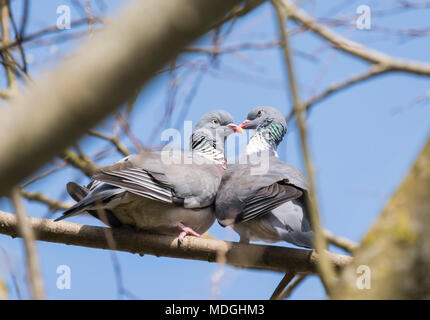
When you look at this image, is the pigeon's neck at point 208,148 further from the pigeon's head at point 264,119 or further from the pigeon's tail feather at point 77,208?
the pigeon's tail feather at point 77,208

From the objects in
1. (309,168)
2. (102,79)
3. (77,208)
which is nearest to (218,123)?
(77,208)

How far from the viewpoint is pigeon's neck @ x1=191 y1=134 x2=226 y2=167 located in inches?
185

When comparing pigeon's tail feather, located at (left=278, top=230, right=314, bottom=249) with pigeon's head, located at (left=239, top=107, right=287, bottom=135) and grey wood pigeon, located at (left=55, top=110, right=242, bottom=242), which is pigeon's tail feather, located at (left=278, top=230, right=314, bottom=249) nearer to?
grey wood pigeon, located at (left=55, top=110, right=242, bottom=242)

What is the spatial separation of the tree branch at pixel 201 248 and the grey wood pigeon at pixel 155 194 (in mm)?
104

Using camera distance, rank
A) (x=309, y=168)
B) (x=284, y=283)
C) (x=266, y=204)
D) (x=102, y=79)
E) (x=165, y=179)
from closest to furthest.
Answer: (x=102, y=79), (x=309, y=168), (x=284, y=283), (x=266, y=204), (x=165, y=179)

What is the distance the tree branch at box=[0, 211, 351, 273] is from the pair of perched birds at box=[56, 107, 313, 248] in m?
0.10

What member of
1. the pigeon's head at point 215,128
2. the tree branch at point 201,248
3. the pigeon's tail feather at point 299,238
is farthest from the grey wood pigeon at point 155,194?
the pigeon's tail feather at point 299,238

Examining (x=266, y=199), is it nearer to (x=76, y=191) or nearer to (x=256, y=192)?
(x=256, y=192)

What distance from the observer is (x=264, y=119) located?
16.9 ft

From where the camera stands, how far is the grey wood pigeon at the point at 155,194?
3645 mm

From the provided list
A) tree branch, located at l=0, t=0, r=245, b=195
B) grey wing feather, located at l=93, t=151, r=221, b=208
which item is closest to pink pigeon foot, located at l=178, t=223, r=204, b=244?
grey wing feather, located at l=93, t=151, r=221, b=208

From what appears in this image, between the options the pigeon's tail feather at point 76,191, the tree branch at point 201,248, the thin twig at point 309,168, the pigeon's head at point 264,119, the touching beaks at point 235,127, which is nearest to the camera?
the thin twig at point 309,168

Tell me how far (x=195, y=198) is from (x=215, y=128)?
1120mm

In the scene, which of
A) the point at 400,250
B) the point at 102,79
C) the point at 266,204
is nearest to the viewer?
the point at 102,79
